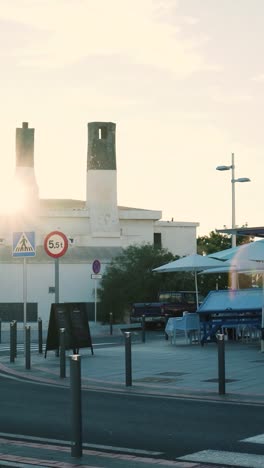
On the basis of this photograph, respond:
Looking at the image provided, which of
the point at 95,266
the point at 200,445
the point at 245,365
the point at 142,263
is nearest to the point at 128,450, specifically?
the point at 200,445

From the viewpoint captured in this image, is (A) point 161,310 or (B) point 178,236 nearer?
(A) point 161,310

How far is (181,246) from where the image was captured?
239ft

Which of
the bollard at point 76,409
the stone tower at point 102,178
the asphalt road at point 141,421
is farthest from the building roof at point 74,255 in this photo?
the bollard at point 76,409

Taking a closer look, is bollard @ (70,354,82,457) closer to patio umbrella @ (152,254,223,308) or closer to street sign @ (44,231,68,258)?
street sign @ (44,231,68,258)

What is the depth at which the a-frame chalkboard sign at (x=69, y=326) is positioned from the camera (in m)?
21.4

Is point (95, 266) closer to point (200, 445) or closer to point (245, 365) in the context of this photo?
point (245, 365)

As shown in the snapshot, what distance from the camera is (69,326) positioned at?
71.4ft

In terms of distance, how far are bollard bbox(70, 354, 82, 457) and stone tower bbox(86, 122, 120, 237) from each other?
193 feet

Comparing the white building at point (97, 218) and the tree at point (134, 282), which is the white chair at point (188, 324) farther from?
the white building at point (97, 218)

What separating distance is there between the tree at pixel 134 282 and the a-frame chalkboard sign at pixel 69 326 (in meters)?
27.4

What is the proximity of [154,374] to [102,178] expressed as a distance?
2055 inches

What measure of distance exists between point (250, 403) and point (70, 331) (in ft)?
29.4

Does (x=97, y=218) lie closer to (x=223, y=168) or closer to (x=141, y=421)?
(x=223, y=168)

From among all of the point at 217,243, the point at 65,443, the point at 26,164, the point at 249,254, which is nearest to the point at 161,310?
the point at 249,254
